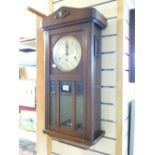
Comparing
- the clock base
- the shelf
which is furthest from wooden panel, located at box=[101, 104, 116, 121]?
the shelf

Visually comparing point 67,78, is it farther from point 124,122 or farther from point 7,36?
point 7,36

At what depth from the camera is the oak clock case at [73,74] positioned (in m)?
1.06

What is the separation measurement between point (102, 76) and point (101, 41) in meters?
0.24

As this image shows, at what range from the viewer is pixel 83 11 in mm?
1041

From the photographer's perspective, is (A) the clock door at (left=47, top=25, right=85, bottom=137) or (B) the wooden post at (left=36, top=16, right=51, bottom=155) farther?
(B) the wooden post at (left=36, top=16, right=51, bottom=155)

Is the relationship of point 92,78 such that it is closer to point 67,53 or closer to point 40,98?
point 67,53

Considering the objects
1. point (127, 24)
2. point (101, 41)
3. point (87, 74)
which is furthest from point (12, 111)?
point (127, 24)

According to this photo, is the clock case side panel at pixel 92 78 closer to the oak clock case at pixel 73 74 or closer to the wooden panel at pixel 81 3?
the oak clock case at pixel 73 74

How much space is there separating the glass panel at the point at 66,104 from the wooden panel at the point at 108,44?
329mm

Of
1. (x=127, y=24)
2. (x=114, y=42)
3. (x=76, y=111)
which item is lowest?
(x=76, y=111)

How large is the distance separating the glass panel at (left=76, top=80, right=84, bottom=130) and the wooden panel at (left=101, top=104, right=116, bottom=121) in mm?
180

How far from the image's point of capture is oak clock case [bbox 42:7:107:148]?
1.06 m

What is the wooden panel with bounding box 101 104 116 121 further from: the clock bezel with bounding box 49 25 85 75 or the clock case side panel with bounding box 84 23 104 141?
the clock bezel with bounding box 49 25 85 75

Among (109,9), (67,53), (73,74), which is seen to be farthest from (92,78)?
(109,9)
